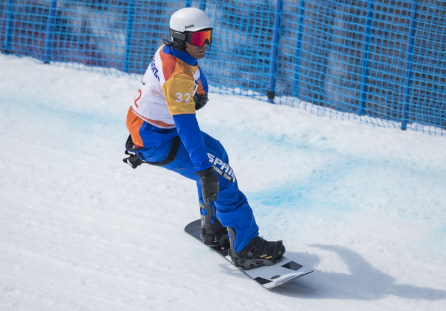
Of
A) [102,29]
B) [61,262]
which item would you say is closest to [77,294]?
[61,262]

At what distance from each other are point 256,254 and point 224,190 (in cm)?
55

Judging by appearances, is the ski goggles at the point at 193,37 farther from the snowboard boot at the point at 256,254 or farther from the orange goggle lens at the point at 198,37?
the snowboard boot at the point at 256,254

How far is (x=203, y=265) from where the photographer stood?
3262 millimetres

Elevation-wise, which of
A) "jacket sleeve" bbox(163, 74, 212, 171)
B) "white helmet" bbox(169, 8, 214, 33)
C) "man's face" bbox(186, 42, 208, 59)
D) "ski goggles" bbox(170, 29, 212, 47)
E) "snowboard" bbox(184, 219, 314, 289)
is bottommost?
"snowboard" bbox(184, 219, 314, 289)

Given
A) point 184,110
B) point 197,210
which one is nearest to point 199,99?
point 184,110

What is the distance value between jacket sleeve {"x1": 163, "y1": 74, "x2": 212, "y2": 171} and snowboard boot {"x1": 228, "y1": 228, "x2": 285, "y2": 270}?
30.6 inches

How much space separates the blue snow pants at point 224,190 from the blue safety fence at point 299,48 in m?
3.66

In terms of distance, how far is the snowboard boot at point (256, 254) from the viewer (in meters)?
3.14

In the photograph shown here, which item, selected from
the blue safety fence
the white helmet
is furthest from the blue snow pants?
the blue safety fence

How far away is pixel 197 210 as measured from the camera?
4000 mm

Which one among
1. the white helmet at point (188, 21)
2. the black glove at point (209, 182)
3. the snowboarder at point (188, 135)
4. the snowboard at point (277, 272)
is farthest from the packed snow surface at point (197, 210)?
the white helmet at point (188, 21)

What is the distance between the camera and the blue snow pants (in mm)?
3021

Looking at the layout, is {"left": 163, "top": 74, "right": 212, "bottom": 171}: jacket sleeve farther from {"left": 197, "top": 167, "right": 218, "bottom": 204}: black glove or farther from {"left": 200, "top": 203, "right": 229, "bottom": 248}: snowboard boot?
{"left": 200, "top": 203, "right": 229, "bottom": 248}: snowboard boot

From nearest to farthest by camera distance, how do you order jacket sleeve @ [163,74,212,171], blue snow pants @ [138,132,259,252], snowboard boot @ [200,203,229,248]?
1. jacket sleeve @ [163,74,212,171]
2. blue snow pants @ [138,132,259,252]
3. snowboard boot @ [200,203,229,248]
